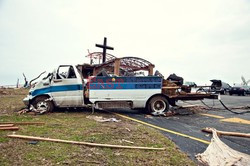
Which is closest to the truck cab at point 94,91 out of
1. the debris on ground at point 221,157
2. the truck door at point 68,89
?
the truck door at point 68,89

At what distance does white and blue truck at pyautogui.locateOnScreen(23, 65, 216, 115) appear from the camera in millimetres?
8422

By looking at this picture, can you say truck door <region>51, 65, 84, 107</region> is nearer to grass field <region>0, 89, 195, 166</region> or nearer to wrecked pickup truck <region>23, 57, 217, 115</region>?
wrecked pickup truck <region>23, 57, 217, 115</region>

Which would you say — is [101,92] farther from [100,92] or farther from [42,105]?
[42,105]

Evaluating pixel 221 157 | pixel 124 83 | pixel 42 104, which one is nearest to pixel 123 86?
pixel 124 83

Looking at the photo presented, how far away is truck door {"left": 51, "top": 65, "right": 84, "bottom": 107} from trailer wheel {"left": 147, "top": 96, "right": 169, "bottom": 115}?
3166mm

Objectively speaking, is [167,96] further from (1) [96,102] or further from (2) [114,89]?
(1) [96,102]

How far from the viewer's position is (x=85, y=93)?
8656 mm

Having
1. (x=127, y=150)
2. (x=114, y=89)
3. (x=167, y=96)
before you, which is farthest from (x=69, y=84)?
(x=127, y=150)

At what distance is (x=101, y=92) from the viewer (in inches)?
332

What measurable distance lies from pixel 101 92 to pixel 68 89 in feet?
4.98

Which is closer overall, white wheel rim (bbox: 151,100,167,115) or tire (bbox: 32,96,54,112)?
tire (bbox: 32,96,54,112)

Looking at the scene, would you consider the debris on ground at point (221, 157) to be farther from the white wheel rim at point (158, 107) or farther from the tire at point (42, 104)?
the tire at point (42, 104)

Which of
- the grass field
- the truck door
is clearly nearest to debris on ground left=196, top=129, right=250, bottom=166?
the grass field

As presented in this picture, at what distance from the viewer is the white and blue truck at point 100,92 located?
842 centimetres
